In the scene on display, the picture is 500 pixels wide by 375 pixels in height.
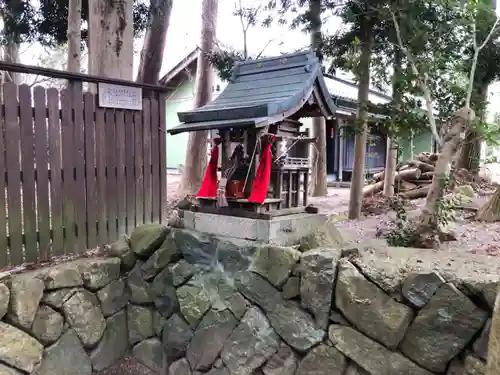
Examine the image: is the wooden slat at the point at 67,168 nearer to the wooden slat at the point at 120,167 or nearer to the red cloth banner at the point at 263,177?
the wooden slat at the point at 120,167

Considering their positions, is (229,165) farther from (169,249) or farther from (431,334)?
(431,334)

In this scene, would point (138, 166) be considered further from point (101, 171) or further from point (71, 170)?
point (71, 170)

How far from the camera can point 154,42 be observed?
8.09 meters

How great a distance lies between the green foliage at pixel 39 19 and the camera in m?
7.04

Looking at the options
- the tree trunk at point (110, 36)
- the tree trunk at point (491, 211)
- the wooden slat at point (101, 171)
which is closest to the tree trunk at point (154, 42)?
the tree trunk at point (110, 36)

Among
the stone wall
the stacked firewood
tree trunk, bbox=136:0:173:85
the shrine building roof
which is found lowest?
the stone wall

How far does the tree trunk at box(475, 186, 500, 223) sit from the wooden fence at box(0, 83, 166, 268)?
4.62 metres

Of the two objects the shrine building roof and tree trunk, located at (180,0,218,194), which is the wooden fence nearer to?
the shrine building roof

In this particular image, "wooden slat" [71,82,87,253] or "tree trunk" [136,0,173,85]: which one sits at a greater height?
"tree trunk" [136,0,173,85]

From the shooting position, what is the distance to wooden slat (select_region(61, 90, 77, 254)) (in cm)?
419

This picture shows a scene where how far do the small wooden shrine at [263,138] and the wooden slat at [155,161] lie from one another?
2.80 feet

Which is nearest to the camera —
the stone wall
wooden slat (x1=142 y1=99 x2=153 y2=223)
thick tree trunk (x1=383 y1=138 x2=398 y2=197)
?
the stone wall

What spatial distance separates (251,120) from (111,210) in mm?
2231

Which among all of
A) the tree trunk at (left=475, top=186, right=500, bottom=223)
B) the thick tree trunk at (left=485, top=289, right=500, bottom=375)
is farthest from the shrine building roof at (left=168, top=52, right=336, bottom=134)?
the tree trunk at (left=475, top=186, right=500, bottom=223)
